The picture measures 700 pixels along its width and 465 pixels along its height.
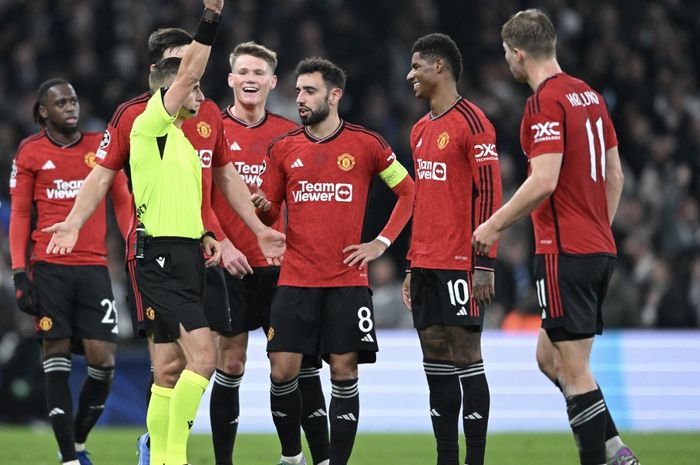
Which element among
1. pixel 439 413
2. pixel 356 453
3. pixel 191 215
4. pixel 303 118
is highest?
pixel 303 118

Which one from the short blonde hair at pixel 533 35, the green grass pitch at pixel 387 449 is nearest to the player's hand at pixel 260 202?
the short blonde hair at pixel 533 35

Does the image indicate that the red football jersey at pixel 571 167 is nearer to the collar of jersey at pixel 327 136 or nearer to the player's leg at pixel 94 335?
the collar of jersey at pixel 327 136

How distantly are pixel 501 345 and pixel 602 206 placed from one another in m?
6.88

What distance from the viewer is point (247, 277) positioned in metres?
9.51

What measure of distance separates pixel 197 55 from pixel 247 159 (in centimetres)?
186

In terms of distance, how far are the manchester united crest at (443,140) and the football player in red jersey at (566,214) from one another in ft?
3.11

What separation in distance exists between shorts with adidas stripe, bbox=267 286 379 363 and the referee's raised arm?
1.60 m

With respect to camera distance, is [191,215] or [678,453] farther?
[678,453]

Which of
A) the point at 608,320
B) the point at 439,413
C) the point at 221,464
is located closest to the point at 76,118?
the point at 221,464

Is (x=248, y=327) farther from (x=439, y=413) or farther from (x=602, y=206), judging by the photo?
(x=602, y=206)

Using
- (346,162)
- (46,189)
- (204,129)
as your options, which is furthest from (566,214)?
(46,189)

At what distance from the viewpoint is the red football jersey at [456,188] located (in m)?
8.55

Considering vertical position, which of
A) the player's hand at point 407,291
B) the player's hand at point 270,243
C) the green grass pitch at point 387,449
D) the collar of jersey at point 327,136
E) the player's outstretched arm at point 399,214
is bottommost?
the green grass pitch at point 387,449

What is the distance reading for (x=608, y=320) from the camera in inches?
614
